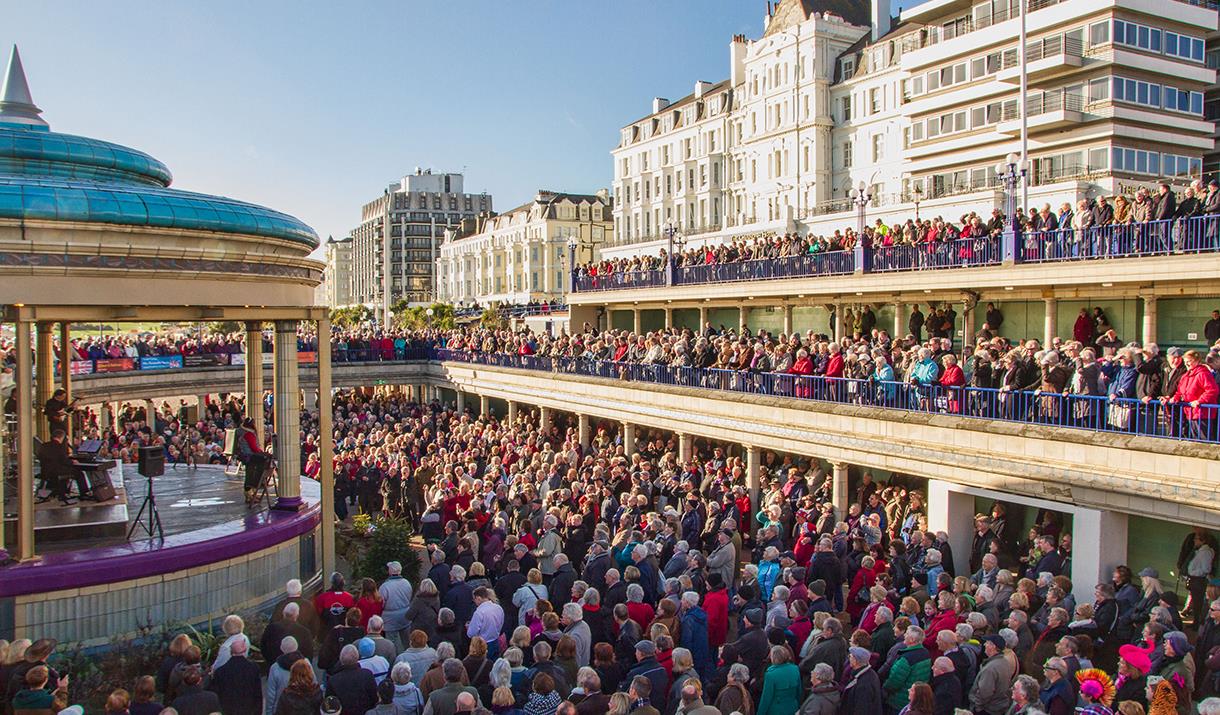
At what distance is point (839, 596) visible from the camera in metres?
13.6

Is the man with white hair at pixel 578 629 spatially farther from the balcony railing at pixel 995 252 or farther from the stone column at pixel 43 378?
the stone column at pixel 43 378

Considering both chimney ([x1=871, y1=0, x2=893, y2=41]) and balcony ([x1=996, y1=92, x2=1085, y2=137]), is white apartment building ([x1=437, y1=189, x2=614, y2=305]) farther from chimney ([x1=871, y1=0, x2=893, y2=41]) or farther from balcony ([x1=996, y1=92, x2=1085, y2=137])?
balcony ([x1=996, y1=92, x2=1085, y2=137])

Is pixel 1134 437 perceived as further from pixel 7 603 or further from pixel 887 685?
pixel 7 603

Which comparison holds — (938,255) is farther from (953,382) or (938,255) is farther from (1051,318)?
(953,382)

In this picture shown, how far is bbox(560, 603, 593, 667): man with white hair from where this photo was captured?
9523 millimetres

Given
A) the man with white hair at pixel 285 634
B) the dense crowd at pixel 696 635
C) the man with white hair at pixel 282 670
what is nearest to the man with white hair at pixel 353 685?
the dense crowd at pixel 696 635

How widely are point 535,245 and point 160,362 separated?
190 feet

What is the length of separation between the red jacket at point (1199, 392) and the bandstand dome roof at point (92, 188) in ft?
44.0

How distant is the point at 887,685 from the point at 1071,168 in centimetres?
3455

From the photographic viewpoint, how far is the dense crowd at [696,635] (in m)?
7.98

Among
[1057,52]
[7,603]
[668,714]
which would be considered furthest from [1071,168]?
[7,603]

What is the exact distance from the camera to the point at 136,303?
40.7 ft

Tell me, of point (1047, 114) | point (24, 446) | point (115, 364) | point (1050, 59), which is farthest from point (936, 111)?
point (24, 446)

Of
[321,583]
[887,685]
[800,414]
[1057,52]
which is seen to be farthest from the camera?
[1057,52]
